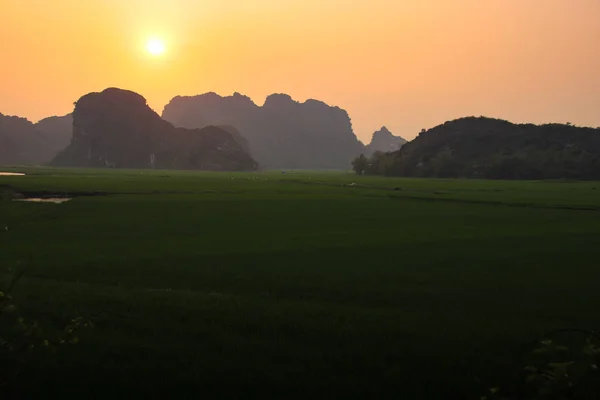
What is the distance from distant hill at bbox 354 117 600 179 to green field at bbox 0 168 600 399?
9648 centimetres

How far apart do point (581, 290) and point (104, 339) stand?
1230cm

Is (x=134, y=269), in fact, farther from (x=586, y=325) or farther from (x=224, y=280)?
(x=586, y=325)

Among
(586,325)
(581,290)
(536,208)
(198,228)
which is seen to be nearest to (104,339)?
(586,325)

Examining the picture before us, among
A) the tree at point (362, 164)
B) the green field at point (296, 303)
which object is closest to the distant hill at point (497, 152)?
the tree at point (362, 164)

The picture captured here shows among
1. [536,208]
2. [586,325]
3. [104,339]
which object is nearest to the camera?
[104,339]

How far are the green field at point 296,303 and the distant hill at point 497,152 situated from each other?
317 ft

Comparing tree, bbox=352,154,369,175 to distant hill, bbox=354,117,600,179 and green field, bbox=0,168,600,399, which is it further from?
green field, bbox=0,168,600,399

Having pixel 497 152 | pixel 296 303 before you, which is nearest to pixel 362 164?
pixel 497 152

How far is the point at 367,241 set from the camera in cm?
2109

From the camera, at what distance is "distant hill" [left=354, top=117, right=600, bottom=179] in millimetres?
111031

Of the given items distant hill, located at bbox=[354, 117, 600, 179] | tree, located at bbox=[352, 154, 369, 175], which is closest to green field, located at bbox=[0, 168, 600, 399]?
distant hill, located at bbox=[354, 117, 600, 179]

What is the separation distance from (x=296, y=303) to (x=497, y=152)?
432 ft

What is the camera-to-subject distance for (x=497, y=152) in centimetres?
13012

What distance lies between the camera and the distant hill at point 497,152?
111 meters
